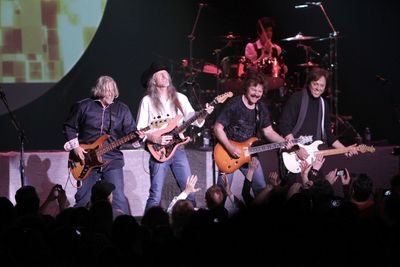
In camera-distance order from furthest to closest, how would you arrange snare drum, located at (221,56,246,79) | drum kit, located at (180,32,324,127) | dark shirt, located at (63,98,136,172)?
snare drum, located at (221,56,246,79) → drum kit, located at (180,32,324,127) → dark shirt, located at (63,98,136,172)

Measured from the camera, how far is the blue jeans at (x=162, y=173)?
7.93m

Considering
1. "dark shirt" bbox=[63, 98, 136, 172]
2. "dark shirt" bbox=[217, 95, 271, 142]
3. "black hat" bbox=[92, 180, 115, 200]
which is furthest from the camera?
"dark shirt" bbox=[217, 95, 271, 142]

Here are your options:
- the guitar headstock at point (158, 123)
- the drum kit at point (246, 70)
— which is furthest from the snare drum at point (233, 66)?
the guitar headstock at point (158, 123)

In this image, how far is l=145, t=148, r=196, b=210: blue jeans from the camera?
7930 mm

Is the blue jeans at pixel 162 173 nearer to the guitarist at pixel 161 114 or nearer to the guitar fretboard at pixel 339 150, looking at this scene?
the guitarist at pixel 161 114

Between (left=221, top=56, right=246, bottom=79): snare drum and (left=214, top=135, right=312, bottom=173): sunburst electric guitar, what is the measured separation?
159 inches

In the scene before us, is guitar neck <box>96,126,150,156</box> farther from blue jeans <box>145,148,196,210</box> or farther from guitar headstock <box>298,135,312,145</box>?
guitar headstock <box>298,135,312,145</box>

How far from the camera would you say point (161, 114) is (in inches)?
320

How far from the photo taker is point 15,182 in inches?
359

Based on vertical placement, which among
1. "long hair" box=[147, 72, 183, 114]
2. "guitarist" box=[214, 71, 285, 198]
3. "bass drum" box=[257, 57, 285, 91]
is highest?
"bass drum" box=[257, 57, 285, 91]

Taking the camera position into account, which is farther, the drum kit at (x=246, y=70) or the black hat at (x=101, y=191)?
the drum kit at (x=246, y=70)

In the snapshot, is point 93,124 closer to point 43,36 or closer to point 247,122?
point 247,122

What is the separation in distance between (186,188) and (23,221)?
3340mm

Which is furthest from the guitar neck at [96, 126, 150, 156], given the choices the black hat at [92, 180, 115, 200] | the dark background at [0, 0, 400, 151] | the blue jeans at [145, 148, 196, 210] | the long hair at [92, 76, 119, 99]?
the dark background at [0, 0, 400, 151]
